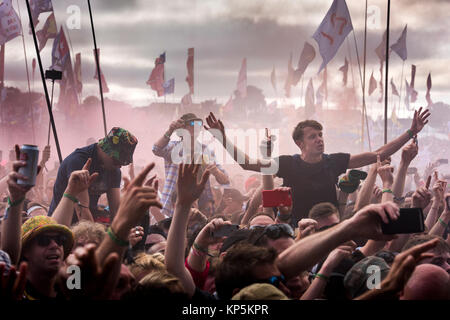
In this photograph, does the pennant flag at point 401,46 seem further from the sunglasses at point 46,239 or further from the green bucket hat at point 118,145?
the sunglasses at point 46,239

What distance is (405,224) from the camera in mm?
2045

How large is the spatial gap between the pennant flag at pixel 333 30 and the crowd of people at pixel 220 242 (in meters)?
3.27

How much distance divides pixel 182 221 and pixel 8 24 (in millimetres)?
7754

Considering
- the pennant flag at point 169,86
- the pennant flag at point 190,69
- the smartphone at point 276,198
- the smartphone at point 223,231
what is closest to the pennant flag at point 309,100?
A: the pennant flag at point 190,69

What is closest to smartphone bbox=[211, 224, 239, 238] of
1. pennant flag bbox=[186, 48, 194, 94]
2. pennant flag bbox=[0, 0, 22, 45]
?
pennant flag bbox=[0, 0, 22, 45]

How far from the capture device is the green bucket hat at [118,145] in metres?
4.29

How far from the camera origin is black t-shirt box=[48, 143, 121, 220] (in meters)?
4.20

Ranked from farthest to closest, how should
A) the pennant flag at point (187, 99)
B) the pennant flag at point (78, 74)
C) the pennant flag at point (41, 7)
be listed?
the pennant flag at point (78, 74) < the pennant flag at point (187, 99) < the pennant flag at point (41, 7)

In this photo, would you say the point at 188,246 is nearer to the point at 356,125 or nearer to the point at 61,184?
the point at 61,184

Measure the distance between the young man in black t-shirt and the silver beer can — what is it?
2133mm

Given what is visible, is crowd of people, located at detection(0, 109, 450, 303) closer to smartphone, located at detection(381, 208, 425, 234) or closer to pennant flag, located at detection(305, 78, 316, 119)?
smartphone, located at detection(381, 208, 425, 234)

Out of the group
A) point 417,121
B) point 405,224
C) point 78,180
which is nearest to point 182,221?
point 405,224

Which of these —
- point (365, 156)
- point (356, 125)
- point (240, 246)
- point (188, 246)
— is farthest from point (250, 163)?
point (356, 125)

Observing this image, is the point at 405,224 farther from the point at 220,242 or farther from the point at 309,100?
the point at 309,100
